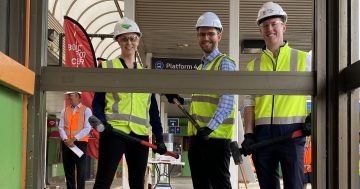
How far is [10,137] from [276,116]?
1.85 m

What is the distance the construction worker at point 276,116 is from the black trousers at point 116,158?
86 cm

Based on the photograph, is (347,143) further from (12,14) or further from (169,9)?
(169,9)

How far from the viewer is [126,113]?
13.0 feet

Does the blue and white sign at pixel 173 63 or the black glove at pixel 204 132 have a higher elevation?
the blue and white sign at pixel 173 63

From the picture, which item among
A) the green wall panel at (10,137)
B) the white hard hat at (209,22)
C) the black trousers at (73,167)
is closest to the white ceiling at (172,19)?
the black trousers at (73,167)

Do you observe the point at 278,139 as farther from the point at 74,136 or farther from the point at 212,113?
the point at 74,136

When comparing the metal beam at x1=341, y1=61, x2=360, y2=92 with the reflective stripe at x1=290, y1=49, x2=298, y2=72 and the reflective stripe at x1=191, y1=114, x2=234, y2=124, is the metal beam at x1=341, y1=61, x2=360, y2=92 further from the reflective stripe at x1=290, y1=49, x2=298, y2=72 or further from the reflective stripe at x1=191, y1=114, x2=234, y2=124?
the reflective stripe at x1=191, y1=114, x2=234, y2=124

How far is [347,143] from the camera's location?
7.47 ft

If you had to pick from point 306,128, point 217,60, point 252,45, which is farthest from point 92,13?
point 306,128

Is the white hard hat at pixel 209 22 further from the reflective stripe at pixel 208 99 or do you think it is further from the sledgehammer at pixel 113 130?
the sledgehammer at pixel 113 130

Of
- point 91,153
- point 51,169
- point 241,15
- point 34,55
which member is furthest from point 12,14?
point 51,169

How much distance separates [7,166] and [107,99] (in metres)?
1.97

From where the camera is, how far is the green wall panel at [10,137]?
6.51ft

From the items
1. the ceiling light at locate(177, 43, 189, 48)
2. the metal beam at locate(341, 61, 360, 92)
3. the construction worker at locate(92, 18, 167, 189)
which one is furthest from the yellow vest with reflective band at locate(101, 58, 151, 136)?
the ceiling light at locate(177, 43, 189, 48)
